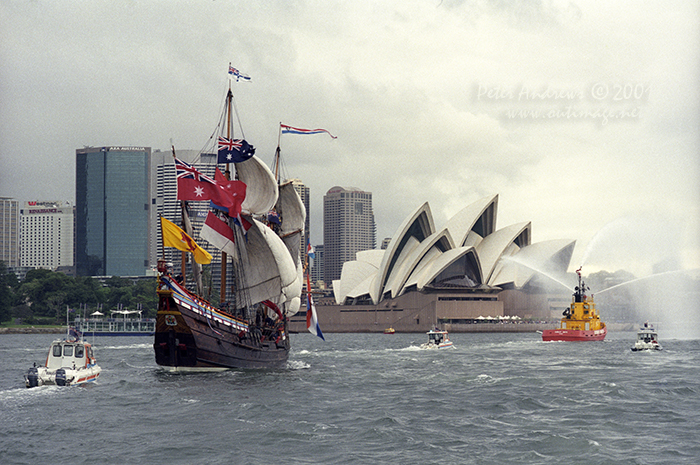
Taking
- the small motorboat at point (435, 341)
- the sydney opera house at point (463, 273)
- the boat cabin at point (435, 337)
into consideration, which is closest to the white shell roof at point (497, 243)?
the sydney opera house at point (463, 273)

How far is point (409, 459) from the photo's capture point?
84.4ft

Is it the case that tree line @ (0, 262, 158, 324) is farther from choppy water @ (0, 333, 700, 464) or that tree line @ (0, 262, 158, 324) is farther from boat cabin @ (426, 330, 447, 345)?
choppy water @ (0, 333, 700, 464)

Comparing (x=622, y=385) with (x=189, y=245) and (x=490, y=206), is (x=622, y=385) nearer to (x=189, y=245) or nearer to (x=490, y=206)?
(x=189, y=245)

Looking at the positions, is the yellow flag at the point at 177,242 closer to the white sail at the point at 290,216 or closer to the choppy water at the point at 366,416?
the choppy water at the point at 366,416

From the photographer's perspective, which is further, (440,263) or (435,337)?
(440,263)

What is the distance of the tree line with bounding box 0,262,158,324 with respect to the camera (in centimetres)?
16536

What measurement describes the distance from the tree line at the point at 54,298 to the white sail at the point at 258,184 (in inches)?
4493

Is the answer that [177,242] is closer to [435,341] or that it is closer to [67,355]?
[67,355]

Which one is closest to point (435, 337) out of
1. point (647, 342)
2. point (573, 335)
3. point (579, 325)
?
point (573, 335)

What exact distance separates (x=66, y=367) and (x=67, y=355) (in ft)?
2.93

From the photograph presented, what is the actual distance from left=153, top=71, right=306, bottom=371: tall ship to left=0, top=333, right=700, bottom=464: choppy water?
204 centimetres

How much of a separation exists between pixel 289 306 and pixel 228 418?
33.4 m

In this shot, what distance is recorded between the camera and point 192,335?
5225cm

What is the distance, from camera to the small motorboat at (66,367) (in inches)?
1699
